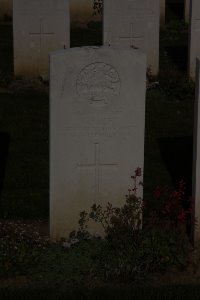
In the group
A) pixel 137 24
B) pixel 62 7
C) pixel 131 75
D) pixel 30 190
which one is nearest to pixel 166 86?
pixel 137 24

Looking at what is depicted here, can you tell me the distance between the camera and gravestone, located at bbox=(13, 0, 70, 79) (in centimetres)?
1341

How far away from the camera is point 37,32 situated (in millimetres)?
13734

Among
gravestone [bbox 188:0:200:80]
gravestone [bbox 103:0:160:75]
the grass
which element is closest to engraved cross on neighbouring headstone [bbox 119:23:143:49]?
gravestone [bbox 103:0:160:75]

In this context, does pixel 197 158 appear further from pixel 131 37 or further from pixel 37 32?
pixel 37 32

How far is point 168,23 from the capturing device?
1992 cm

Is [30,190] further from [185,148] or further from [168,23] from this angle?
[168,23]

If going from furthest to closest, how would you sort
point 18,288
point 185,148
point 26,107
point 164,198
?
point 26,107 → point 185,148 → point 164,198 → point 18,288

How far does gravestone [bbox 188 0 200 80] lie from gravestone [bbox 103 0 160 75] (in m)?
0.57

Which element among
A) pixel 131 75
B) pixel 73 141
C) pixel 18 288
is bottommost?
pixel 18 288

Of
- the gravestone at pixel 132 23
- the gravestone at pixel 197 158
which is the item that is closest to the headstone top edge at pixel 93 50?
the gravestone at pixel 197 158

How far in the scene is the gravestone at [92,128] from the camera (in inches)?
281

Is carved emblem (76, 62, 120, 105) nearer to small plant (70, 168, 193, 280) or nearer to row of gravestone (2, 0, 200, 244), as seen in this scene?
row of gravestone (2, 0, 200, 244)

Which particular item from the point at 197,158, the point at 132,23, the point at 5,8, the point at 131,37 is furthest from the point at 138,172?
the point at 5,8

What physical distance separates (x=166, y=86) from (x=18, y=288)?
6.95 m
